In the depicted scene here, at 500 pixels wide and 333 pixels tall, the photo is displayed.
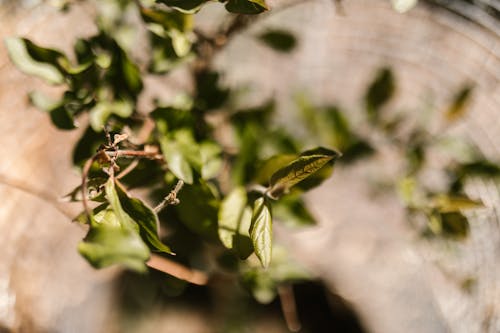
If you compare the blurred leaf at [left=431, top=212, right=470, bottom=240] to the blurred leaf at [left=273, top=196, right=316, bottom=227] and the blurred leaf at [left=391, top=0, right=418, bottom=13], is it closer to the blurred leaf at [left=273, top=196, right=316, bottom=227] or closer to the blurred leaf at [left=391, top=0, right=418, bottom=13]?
the blurred leaf at [left=273, top=196, right=316, bottom=227]

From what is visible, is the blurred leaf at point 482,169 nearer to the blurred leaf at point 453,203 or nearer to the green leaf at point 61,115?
the blurred leaf at point 453,203

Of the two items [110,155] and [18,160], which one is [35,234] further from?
[110,155]

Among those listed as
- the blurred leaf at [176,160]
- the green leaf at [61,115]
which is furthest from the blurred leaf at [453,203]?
the green leaf at [61,115]

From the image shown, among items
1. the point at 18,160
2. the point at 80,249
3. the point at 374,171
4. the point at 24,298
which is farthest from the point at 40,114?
the point at 374,171

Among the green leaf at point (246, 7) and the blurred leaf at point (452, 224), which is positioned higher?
the green leaf at point (246, 7)

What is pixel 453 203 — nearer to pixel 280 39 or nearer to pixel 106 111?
pixel 280 39

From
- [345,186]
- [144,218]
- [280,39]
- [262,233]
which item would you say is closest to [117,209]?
[144,218]

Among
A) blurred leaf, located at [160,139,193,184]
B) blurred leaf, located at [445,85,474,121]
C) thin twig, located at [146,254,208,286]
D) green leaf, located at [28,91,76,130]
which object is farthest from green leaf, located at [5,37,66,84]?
blurred leaf, located at [445,85,474,121]
